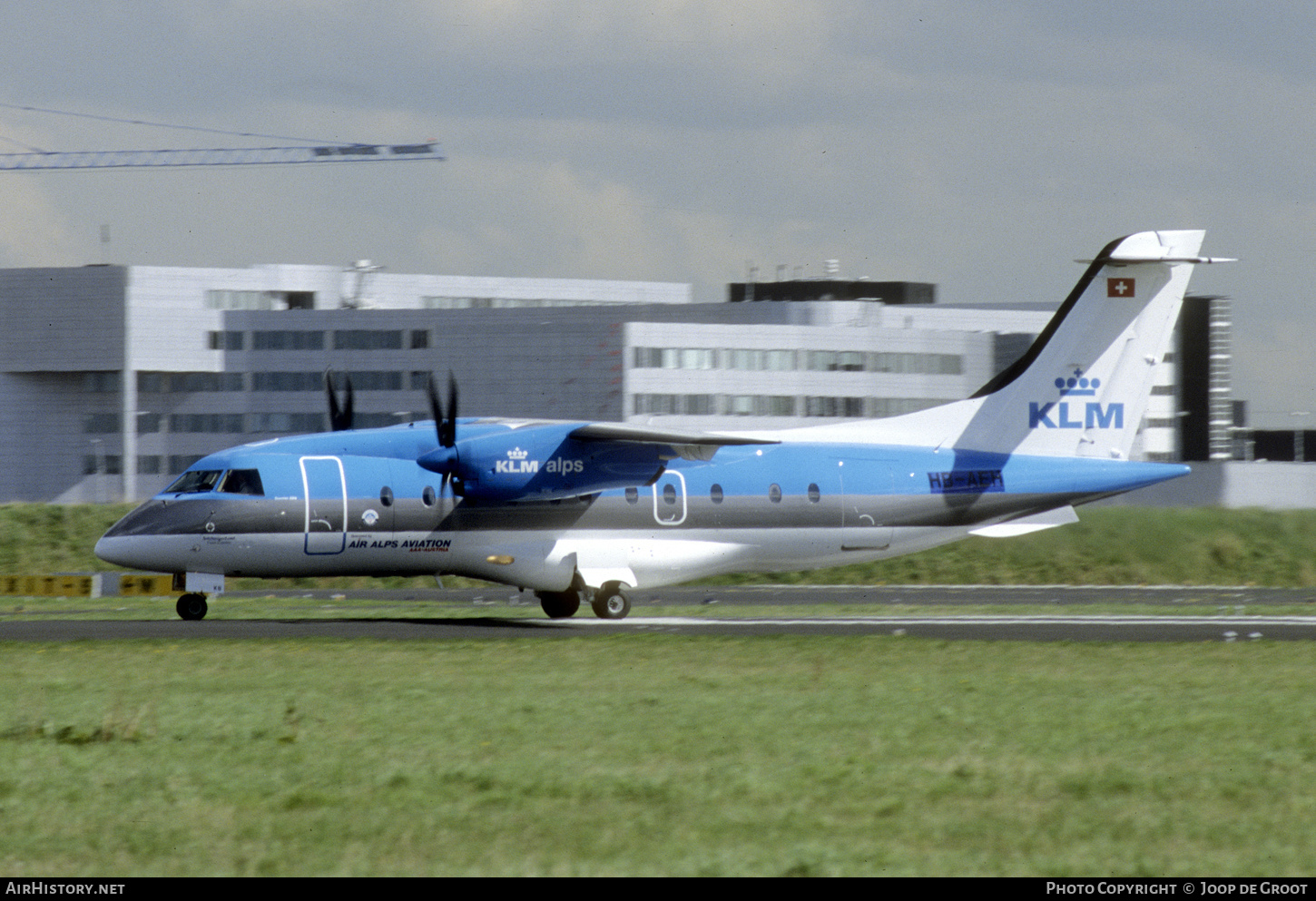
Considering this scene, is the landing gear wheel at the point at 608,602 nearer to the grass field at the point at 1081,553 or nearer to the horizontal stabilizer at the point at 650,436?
the horizontal stabilizer at the point at 650,436

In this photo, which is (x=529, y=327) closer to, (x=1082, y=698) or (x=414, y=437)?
(x=414, y=437)

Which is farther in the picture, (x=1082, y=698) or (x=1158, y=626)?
(x=1158, y=626)

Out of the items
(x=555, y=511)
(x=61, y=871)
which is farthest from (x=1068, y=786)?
(x=555, y=511)

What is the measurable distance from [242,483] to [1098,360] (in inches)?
777

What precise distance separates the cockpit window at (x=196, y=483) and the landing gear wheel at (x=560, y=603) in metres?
7.52

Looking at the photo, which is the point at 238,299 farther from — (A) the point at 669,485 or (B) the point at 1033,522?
(B) the point at 1033,522

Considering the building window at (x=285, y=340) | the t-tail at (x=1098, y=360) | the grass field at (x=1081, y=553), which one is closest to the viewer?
the t-tail at (x=1098, y=360)

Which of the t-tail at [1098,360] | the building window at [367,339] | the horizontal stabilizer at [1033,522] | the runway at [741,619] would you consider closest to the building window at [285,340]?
the building window at [367,339]

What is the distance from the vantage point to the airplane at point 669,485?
103 ft

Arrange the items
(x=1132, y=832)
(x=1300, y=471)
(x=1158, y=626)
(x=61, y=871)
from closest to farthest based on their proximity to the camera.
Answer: (x=61, y=871)
(x=1132, y=832)
(x=1158, y=626)
(x=1300, y=471)

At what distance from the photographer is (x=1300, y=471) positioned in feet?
331

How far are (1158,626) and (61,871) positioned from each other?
23.3 metres

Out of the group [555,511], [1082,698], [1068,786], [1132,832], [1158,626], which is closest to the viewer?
[1132,832]

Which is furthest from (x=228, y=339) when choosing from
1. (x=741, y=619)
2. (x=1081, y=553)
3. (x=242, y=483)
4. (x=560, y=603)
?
(x=741, y=619)
